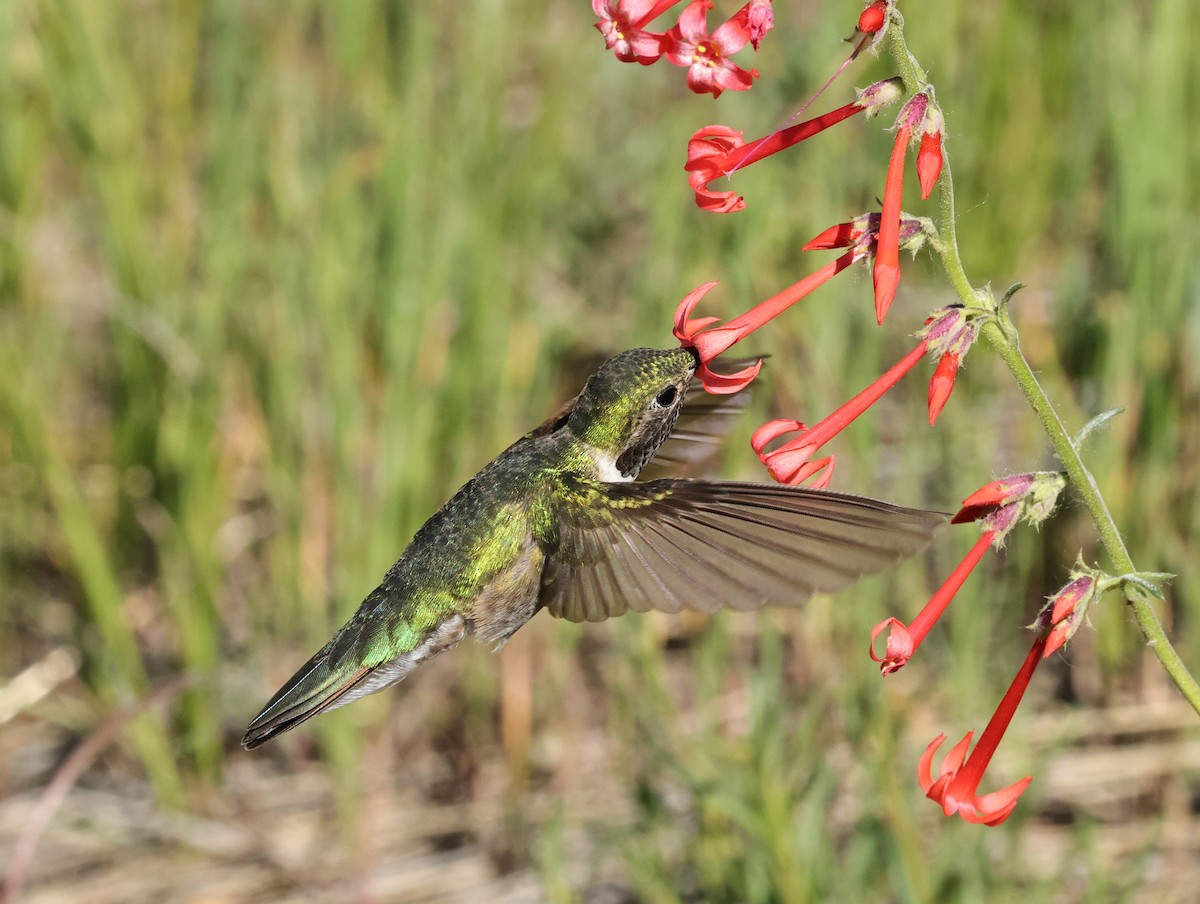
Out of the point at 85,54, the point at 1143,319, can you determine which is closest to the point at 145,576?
the point at 85,54

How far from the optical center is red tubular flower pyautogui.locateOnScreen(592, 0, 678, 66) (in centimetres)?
171

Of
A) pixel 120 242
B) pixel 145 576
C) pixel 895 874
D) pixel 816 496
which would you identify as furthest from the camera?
pixel 145 576

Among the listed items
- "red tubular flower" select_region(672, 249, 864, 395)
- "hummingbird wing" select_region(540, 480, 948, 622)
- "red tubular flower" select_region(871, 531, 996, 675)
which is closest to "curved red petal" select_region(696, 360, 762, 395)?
"red tubular flower" select_region(672, 249, 864, 395)

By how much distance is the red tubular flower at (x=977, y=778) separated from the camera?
170cm

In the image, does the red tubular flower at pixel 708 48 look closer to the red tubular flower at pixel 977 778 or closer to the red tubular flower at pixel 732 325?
the red tubular flower at pixel 732 325

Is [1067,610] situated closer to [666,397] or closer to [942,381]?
[942,381]

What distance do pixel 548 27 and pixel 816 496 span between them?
13.9 feet

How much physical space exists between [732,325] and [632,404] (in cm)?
31

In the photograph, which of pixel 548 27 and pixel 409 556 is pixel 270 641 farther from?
pixel 548 27

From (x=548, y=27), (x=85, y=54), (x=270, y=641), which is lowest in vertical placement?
(x=270, y=641)

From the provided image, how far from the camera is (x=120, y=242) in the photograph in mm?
3768

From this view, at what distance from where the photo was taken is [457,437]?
375 cm

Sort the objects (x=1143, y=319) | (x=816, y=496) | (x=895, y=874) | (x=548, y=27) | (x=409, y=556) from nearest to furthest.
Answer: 1. (x=816, y=496)
2. (x=409, y=556)
3. (x=895, y=874)
4. (x=1143, y=319)
5. (x=548, y=27)

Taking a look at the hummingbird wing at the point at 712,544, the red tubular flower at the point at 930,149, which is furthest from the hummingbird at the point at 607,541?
the red tubular flower at the point at 930,149
